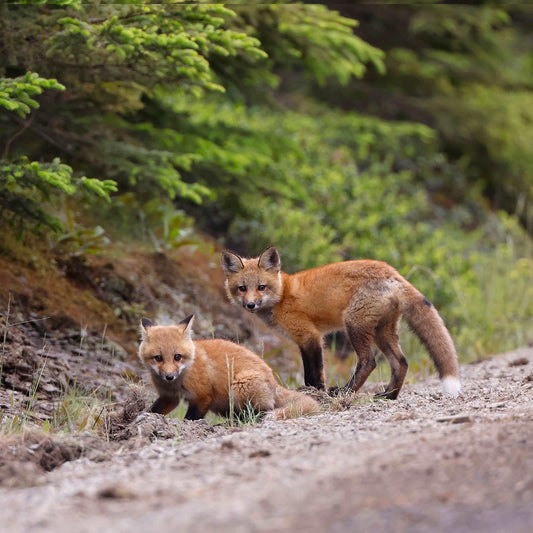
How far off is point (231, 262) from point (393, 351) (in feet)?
5.58

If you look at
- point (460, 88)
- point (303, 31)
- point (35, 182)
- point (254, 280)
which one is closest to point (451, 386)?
point (254, 280)

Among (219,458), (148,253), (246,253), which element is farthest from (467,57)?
(219,458)

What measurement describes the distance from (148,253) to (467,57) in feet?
33.0

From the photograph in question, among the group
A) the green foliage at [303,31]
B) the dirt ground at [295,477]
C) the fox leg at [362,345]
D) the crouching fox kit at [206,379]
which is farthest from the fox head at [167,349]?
the green foliage at [303,31]

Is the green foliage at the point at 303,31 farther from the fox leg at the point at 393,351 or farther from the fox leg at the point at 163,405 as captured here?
the fox leg at the point at 163,405

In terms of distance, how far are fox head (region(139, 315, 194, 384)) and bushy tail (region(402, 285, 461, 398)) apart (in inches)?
70.5

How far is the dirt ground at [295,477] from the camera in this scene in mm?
2568

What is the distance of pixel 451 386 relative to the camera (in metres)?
5.16

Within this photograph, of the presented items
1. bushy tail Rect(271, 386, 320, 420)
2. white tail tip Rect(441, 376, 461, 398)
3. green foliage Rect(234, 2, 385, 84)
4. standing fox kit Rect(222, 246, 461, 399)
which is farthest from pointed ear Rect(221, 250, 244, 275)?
green foliage Rect(234, 2, 385, 84)

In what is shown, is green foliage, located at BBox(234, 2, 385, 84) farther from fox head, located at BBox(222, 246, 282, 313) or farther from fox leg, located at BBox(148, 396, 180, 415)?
fox leg, located at BBox(148, 396, 180, 415)

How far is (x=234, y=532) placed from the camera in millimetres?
2455

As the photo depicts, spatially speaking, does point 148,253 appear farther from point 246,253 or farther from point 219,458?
point 219,458

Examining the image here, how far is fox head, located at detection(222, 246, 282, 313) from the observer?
6.19m

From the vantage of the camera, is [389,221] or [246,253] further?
[389,221]
